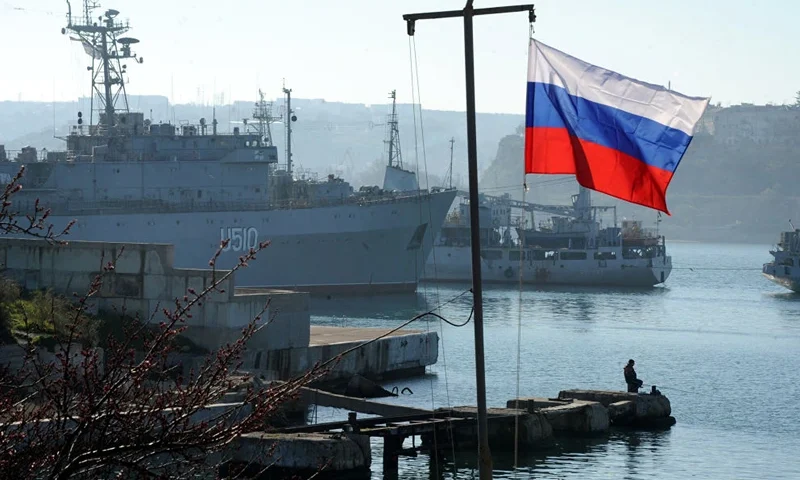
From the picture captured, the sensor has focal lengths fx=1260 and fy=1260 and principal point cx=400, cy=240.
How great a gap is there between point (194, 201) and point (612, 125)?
166ft

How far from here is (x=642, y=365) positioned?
38344 millimetres

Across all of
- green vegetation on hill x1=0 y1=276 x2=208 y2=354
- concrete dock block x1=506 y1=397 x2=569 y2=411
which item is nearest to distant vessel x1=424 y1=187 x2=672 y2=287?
concrete dock block x1=506 y1=397 x2=569 y2=411

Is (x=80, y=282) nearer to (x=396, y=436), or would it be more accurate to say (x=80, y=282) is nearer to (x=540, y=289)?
(x=396, y=436)

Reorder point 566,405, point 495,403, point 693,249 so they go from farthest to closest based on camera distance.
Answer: point 693,249
point 495,403
point 566,405

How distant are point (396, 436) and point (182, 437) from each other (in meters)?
13.5

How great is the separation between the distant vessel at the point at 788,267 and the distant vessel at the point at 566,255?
6.66 metres

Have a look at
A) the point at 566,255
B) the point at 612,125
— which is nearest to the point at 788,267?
the point at 566,255

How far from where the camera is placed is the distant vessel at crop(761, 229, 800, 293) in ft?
256

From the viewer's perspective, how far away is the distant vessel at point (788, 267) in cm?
7800

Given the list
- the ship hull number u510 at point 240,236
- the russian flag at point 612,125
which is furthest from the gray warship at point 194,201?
the russian flag at point 612,125

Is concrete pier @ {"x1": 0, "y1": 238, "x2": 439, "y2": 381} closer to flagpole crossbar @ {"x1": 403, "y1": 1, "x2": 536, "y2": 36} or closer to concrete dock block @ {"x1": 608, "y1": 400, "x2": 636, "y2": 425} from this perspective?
concrete dock block @ {"x1": 608, "y1": 400, "x2": 636, "y2": 425}

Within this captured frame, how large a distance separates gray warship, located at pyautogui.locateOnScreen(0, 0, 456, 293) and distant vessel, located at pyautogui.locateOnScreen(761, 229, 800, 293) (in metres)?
27.7

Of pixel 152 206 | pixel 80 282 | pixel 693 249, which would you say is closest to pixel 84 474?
pixel 80 282

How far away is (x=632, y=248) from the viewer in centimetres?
Answer: 8419
